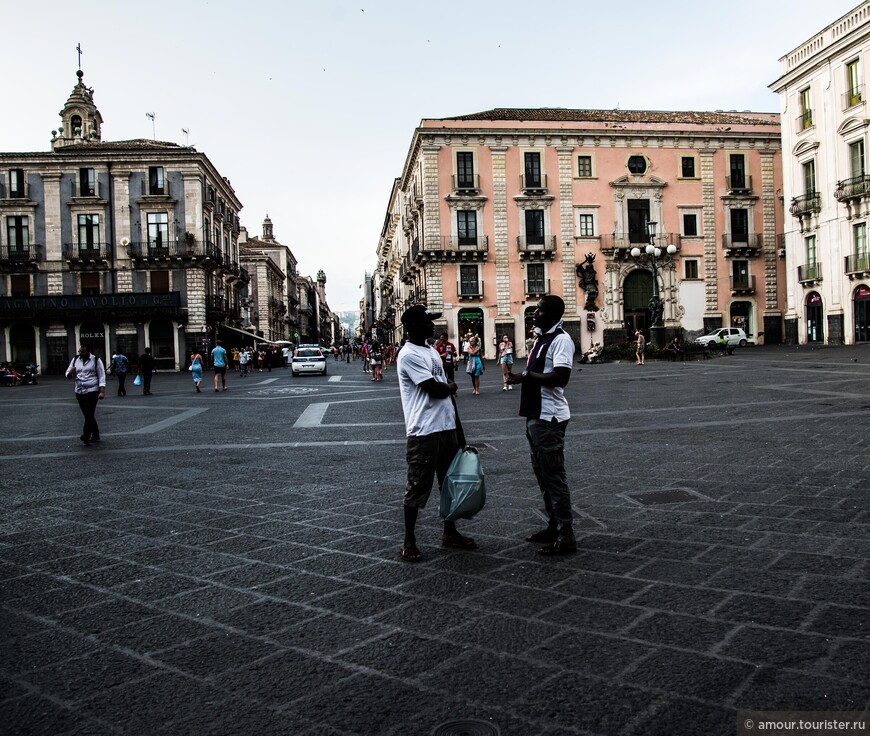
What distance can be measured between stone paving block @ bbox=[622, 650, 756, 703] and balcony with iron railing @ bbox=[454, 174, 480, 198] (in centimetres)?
4177

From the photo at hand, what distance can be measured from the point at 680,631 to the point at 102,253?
4618 centimetres

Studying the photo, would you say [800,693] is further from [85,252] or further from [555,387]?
[85,252]

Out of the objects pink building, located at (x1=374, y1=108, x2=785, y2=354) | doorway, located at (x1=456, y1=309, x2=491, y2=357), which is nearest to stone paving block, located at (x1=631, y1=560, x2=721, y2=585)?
pink building, located at (x1=374, y1=108, x2=785, y2=354)

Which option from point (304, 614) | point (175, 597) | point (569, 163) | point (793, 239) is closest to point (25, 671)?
point (175, 597)

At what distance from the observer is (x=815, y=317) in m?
36.8

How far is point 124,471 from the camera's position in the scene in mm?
7820

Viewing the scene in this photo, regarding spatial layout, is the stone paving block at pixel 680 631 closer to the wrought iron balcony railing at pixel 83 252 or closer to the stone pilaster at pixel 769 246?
the wrought iron balcony railing at pixel 83 252

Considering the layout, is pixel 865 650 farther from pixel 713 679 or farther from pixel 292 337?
pixel 292 337

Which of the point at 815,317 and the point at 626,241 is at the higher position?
the point at 626,241

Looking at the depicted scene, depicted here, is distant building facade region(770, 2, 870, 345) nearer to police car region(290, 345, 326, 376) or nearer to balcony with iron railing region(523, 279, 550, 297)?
balcony with iron railing region(523, 279, 550, 297)

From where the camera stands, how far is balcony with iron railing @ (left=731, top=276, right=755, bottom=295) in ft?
149

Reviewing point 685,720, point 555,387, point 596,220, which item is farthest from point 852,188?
point 685,720

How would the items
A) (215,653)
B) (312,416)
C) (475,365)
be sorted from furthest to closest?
(475,365)
(312,416)
(215,653)

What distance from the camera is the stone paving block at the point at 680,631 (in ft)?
10.1
